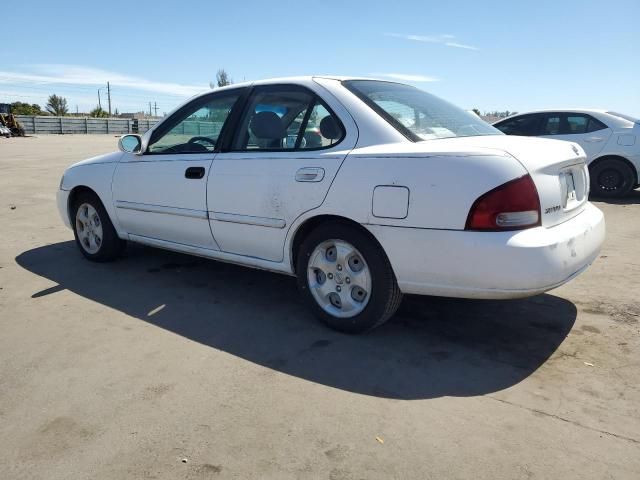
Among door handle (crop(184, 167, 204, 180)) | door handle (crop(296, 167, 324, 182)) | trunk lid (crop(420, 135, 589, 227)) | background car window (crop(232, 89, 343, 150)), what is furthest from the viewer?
door handle (crop(184, 167, 204, 180))

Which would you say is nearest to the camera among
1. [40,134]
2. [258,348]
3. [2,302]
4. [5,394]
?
[5,394]

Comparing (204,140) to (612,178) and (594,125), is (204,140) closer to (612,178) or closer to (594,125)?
(594,125)

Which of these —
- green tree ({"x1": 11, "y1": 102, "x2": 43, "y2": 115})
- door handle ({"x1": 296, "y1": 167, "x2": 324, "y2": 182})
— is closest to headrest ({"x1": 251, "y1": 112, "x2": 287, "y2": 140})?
door handle ({"x1": 296, "y1": 167, "x2": 324, "y2": 182})

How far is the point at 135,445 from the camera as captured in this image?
2279 millimetres

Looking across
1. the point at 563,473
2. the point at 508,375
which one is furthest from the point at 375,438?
the point at 508,375

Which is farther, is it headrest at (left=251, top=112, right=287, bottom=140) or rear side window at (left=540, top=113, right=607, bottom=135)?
rear side window at (left=540, top=113, right=607, bottom=135)

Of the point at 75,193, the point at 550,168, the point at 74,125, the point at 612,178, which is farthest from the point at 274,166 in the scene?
the point at 74,125

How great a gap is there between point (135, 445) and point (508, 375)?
1.89m

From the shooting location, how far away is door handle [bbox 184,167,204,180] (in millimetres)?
3938

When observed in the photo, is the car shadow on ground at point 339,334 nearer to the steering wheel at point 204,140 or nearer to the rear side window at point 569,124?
the steering wheel at point 204,140

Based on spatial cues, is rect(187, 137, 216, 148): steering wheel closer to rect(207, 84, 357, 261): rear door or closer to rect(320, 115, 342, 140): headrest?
rect(207, 84, 357, 261): rear door

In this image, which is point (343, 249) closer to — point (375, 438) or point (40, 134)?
point (375, 438)

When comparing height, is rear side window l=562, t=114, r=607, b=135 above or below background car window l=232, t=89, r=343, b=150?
above

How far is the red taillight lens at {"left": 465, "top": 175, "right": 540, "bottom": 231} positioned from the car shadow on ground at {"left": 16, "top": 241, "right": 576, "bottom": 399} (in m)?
0.81
